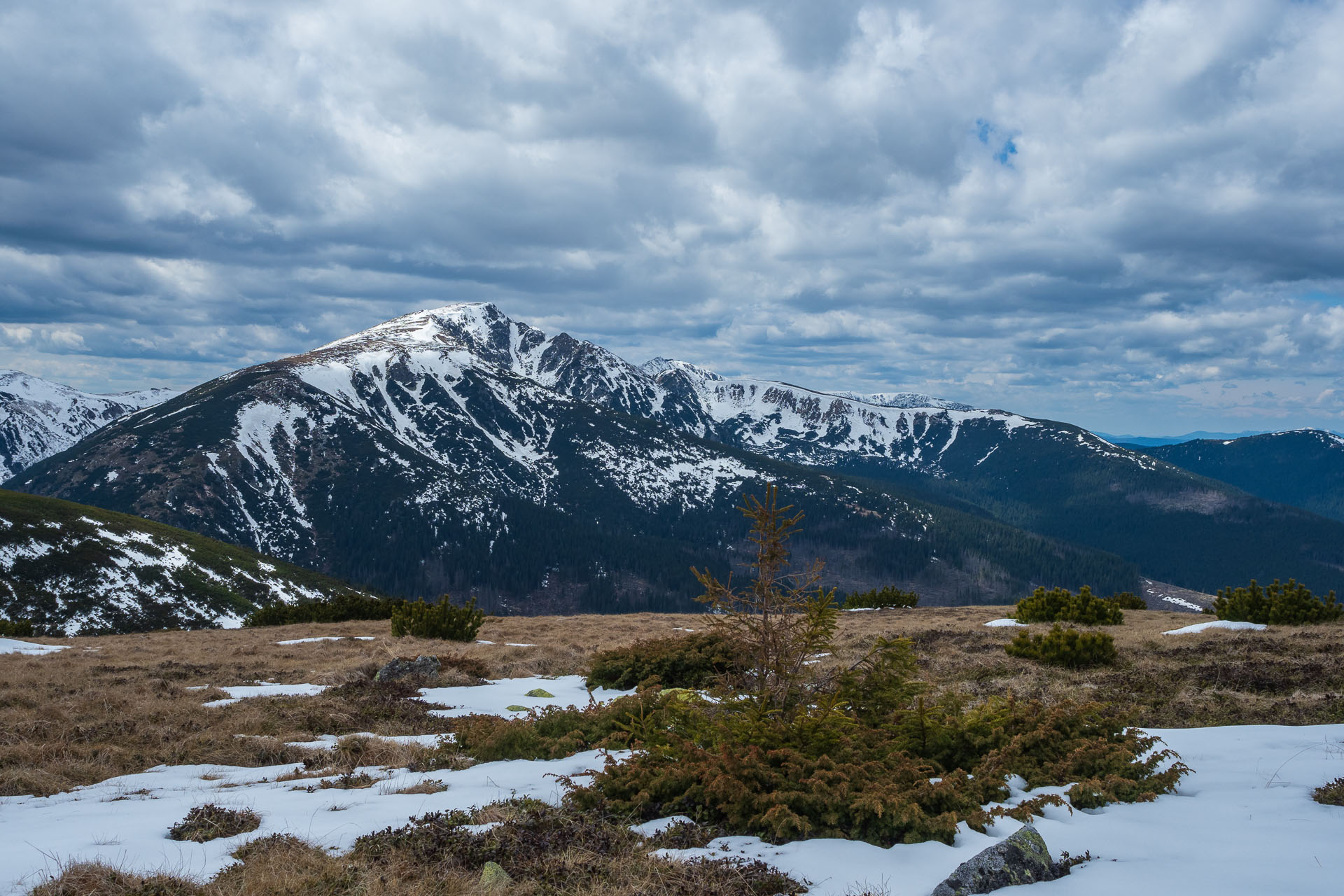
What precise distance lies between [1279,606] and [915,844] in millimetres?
21641

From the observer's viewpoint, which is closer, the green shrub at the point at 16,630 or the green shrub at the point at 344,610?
the green shrub at the point at 16,630

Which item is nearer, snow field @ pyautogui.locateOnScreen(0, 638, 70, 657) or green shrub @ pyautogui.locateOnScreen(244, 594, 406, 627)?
snow field @ pyautogui.locateOnScreen(0, 638, 70, 657)

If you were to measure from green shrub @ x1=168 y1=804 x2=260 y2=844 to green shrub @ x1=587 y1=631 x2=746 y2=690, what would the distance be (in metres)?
8.09

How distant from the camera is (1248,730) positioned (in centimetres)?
909

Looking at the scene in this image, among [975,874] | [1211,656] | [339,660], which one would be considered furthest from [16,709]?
[1211,656]

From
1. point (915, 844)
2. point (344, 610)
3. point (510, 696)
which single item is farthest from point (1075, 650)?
point (344, 610)

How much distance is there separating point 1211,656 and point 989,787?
39.6ft

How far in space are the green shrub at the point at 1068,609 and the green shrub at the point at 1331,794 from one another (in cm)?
1683

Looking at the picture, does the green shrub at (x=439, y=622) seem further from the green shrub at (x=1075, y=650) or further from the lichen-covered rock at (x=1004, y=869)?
the lichen-covered rock at (x=1004, y=869)

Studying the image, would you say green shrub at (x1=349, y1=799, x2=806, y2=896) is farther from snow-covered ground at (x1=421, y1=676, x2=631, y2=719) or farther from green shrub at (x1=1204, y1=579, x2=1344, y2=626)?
green shrub at (x1=1204, y1=579, x2=1344, y2=626)

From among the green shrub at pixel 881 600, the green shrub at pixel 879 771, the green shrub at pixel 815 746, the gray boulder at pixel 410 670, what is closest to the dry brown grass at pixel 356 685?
the gray boulder at pixel 410 670

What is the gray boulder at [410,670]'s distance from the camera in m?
16.2

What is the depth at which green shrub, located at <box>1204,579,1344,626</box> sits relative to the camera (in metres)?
19.7

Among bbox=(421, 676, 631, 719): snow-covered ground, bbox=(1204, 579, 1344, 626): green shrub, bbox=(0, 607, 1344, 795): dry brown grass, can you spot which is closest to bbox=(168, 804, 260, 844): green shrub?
bbox=(0, 607, 1344, 795): dry brown grass
